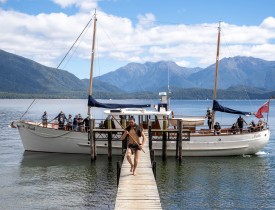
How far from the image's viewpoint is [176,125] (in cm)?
3234

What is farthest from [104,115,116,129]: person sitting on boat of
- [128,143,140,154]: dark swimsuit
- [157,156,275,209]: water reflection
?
[128,143,140,154]: dark swimsuit

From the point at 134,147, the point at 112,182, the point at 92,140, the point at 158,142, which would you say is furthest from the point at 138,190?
the point at 158,142

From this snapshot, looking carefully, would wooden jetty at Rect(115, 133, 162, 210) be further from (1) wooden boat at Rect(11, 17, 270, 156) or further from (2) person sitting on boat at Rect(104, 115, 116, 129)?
(1) wooden boat at Rect(11, 17, 270, 156)

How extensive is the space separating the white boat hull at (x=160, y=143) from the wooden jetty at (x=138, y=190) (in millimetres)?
11456

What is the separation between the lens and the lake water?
65.6ft

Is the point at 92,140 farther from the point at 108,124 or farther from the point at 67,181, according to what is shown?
the point at 67,181

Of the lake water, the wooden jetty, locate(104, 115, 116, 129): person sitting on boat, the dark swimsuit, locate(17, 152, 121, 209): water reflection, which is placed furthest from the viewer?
locate(104, 115, 116, 129): person sitting on boat

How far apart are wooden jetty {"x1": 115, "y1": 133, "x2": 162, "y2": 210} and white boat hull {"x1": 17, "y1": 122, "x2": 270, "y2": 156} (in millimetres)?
11456

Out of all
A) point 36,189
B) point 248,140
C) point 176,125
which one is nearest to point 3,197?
point 36,189

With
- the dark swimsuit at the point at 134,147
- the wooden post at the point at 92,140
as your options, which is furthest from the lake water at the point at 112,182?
the dark swimsuit at the point at 134,147

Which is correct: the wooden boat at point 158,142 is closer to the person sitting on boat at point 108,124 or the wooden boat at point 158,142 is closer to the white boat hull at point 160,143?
the white boat hull at point 160,143

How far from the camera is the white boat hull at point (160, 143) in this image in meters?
31.3

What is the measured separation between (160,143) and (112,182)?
8056mm

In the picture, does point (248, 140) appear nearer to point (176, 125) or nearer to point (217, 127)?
point (217, 127)
